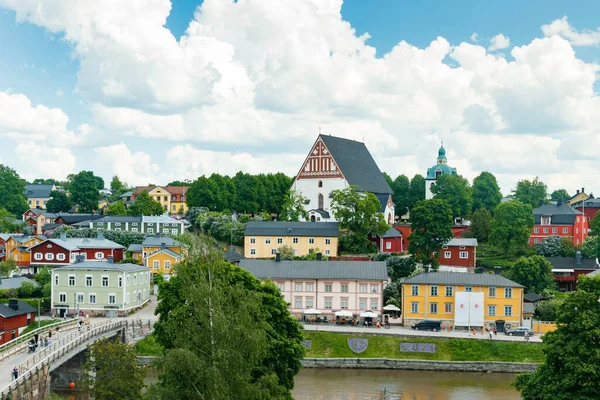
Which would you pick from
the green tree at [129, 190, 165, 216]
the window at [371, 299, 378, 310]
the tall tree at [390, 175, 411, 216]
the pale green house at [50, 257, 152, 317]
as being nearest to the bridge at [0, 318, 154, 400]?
the pale green house at [50, 257, 152, 317]

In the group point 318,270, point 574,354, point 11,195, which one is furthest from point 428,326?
point 11,195

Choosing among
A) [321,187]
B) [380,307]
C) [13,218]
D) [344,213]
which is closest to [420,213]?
[344,213]

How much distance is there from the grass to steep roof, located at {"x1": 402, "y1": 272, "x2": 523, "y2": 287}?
16.9 ft

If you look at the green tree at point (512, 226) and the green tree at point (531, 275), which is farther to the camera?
the green tree at point (512, 226)

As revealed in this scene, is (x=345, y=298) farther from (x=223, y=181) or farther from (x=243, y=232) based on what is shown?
(x=223, y=181)

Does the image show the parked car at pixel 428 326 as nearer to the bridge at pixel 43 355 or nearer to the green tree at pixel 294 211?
the bridge at pixel 43 355

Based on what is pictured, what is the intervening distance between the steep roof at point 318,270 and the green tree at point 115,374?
23298 mm

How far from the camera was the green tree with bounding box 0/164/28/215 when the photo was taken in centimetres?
10897

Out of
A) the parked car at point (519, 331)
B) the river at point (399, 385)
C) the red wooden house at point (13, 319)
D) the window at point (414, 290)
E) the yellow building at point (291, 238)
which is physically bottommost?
the river at point (399, 385)

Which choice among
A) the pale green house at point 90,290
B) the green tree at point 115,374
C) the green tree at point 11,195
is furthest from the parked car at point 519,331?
the green tree at point 11,195

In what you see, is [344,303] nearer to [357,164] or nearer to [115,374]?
[115,374]

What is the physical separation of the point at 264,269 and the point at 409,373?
1444 centimetres

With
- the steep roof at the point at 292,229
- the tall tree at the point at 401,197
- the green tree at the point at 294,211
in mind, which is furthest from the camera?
the tall tree at the point at 401,197

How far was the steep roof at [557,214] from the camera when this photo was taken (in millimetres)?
76062
